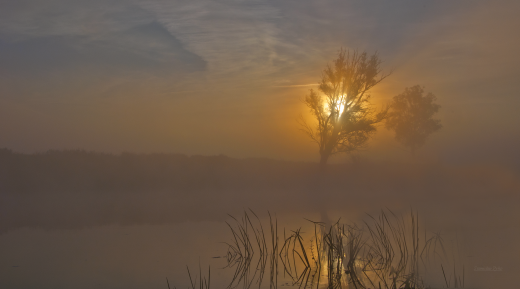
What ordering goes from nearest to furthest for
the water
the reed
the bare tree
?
the reed, the water, the bare tree

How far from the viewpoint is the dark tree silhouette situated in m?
27.3

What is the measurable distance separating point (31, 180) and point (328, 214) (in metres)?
12.9

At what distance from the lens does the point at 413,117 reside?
27.5 metres

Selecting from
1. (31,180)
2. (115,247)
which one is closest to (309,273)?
(115,247)

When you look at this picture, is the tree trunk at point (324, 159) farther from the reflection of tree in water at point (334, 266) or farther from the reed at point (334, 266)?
the reflection of tree in water at point (334, 266)

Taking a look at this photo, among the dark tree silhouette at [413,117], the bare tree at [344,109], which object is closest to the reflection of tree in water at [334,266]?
the bare tree at [344,109]

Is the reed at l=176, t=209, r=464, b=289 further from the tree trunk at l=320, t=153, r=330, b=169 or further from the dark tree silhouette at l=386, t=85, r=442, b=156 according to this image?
the dark tree silhouette at l=386, t=85, r=442, b=156

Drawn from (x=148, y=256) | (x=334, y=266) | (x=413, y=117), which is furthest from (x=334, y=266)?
(x=413, y=117)

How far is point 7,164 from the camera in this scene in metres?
16.2

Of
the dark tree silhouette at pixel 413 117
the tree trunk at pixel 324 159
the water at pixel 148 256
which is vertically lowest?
the water at pixel 148 256

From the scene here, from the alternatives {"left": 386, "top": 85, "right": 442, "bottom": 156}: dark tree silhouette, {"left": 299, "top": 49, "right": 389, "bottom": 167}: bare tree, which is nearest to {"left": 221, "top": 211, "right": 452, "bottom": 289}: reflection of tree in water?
{"left": 299, "top": 49, "right": 389, "bottom": 167}: bare tree

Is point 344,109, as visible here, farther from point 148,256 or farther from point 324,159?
point 148,256

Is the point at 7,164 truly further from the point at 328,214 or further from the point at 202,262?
the point at 202,262

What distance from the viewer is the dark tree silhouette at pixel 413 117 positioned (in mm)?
27297
